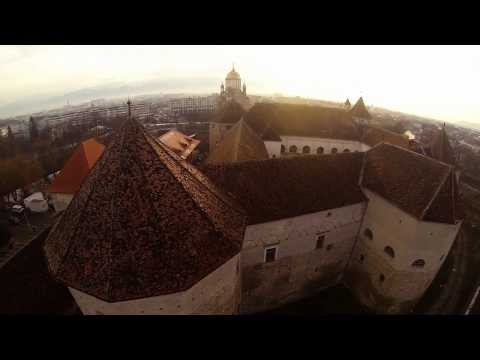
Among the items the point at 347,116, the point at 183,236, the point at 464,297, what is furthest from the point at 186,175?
the point at 347,116

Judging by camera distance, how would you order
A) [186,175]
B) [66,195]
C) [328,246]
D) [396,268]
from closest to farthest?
[186,175]
[396,268]
[328,246]
[66,195]

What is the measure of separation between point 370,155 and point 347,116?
17.9m

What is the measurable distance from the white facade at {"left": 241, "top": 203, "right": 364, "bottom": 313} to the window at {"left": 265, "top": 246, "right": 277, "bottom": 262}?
0.64 ft

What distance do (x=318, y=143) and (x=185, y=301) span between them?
26.5 meters

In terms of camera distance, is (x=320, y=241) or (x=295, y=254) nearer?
(x=295, y=254)

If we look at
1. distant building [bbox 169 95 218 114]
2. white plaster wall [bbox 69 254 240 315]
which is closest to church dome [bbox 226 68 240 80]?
white plaster wall [bbox 69 254 240 315]

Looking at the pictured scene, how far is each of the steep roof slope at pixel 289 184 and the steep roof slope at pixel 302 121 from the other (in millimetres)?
14062

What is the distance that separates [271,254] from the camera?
1589 cm

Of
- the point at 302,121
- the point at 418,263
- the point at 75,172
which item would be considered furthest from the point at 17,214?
the point at 418,263

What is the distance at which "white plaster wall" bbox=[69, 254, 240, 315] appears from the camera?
902cm

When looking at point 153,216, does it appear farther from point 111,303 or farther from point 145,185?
point 111,303

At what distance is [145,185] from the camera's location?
9266mm

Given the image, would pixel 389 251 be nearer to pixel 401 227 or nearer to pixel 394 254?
pixel 394 254

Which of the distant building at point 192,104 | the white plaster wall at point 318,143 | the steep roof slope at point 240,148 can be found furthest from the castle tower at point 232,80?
the distant building at point 192,104
